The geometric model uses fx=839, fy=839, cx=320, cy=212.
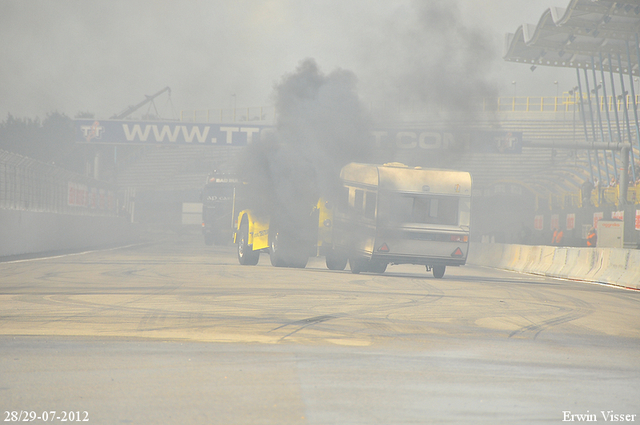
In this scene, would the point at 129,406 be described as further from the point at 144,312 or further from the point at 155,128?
the point at 155,128

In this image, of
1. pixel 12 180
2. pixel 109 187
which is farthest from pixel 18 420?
pixel 109 187

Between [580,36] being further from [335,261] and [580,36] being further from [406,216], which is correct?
[406,216]

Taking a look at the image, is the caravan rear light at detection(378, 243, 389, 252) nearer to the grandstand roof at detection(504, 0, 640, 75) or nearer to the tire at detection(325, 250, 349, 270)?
the tire at detection(325, 250, 349, 270)

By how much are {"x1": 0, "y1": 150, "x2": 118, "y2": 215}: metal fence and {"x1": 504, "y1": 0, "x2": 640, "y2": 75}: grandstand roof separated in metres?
26.0

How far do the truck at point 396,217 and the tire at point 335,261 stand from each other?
38 cm

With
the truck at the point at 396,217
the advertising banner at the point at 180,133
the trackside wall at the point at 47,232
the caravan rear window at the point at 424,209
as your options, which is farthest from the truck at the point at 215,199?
the caravan rear window at the point at 424,209

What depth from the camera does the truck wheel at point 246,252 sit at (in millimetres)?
23156

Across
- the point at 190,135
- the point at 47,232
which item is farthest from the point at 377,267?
the point at 190,135

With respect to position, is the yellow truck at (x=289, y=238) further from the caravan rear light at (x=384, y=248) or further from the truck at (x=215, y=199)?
the truck at (x=215, y=199)

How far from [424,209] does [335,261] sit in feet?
10.7

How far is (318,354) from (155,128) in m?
48.0

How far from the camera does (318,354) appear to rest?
759cm

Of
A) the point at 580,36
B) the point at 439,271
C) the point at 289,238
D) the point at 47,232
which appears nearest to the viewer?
the point at 439,271

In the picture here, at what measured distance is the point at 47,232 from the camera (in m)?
29.1
